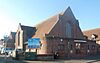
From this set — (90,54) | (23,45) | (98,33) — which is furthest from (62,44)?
(98,33)

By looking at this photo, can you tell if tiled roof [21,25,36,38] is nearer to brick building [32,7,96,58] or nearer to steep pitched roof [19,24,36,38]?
steep pitched roof [19,24,36,38]

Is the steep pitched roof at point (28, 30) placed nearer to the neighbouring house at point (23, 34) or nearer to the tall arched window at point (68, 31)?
the neighbouring house at point (23, 34)

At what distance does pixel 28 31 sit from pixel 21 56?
1930 cm

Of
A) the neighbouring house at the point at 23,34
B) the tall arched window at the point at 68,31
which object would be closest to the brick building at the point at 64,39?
the tall arched window at the point at 68,31

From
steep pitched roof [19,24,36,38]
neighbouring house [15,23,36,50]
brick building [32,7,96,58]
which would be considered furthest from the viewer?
steep pitched roof [19,24,36,38]

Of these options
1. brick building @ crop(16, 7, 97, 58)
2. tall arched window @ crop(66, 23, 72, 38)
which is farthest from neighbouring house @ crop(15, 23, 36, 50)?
tall arched window @ crop(66, 23, 72, 38)

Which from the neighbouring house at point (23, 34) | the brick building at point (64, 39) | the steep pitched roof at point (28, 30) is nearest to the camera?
the brick building at point (64, 39)

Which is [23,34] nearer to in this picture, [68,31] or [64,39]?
[68,31]

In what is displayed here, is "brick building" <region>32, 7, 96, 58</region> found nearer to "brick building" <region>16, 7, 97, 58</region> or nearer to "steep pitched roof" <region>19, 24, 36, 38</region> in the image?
"brick building" <region>16, 7, 97, 58</region>

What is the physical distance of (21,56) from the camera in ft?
119

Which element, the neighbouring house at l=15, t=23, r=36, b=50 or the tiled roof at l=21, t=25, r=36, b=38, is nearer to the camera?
the neighbouring house at l=15, t=23, r=36, b=50

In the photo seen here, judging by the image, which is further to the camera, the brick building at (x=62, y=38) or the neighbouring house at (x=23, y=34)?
the neighbouring house at (x=23, y=34)

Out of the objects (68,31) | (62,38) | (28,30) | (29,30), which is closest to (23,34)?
(28,30)

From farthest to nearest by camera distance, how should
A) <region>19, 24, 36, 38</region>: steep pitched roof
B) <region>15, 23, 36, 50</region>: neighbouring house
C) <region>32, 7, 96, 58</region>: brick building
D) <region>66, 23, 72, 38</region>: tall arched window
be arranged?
<region>19, 24, 36, 38</region>: steep pitched roof < <region>15, 23, 36, 50</region>: neighbouring house < <region>66, 23, 72, 38</region>: tall arched window < <region>32, 7, 96, 58</region>: brick building
